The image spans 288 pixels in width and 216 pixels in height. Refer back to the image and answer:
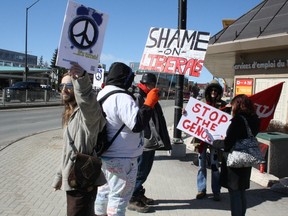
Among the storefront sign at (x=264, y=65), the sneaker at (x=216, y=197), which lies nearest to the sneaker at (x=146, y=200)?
the sneaker at (x=216, y=197)

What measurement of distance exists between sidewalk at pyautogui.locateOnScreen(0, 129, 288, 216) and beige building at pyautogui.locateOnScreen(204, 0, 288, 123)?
3.85 metres

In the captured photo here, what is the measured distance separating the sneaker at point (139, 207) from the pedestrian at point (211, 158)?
1.05m

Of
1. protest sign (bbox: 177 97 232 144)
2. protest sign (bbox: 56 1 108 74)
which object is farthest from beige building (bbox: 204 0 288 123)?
protest sign (bbox: 56 1 108 74)

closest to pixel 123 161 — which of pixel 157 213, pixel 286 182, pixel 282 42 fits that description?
pixel 157 213

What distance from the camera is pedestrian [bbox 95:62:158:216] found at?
3332 mm

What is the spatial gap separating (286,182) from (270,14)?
6101 mm

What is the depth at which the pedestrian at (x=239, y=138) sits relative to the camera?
4.22 meters

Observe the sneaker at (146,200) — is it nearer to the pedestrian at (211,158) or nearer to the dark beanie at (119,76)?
the pedestrian at (211,158)

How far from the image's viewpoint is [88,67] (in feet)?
9.74

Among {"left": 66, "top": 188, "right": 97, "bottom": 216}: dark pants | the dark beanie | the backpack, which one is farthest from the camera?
the dark beanie

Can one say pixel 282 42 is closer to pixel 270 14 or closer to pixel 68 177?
pixel 270 14

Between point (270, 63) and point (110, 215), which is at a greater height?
point (270, 63)

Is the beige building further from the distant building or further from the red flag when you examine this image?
the distant building

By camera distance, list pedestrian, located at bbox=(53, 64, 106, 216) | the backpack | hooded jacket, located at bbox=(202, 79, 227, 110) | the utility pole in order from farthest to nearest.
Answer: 1. the utility pole
2. hooded jacket, located at bbox=(202, 79, 227, 110)
3. the backpack
4. pedestrian, located at bbox=(53, 64, 106, 216)
